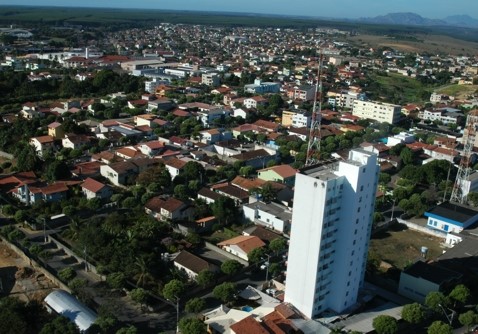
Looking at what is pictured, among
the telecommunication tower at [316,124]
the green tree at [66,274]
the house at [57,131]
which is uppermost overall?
the telecommunication tower at [316,124]

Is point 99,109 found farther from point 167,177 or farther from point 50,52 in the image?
point 50,52

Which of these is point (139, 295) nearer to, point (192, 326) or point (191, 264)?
point (192, 326)

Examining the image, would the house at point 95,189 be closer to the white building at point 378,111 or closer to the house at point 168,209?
the house at point 168,209

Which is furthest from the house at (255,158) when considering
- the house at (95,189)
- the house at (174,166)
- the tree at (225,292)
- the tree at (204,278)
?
the tree at (225,292)

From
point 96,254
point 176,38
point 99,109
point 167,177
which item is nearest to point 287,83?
point 99,109

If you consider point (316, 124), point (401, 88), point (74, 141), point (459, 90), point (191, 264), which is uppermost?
point (316, 124)

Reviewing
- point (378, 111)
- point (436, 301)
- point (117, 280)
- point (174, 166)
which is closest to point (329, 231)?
point (436, 301)
